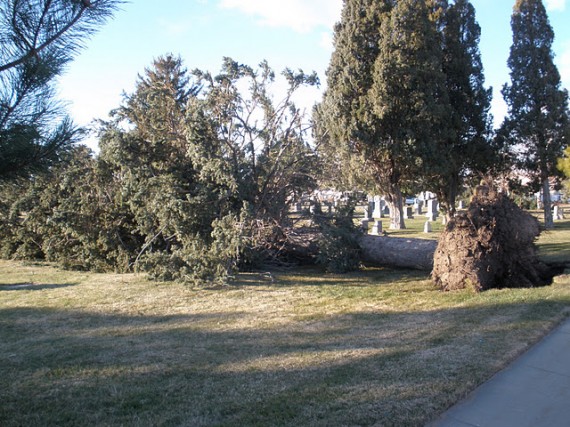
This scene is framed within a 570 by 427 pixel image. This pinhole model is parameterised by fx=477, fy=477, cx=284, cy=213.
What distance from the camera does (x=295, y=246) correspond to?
39.9 feet

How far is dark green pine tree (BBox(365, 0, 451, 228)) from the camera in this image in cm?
1661

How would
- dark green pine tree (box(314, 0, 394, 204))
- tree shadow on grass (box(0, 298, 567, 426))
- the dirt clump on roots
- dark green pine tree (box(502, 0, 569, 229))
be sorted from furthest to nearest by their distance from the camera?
dark green pine tree (box(502, 0, 569, 229))
dark green pine tree (box(314, 0, 394, 204))
the dirt clump on roots
tree shadow on grass (box(0, 298, 567, 426))

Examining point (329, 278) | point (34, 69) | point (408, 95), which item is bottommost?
point (329, 278)

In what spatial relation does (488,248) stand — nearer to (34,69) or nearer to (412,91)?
(34,69)

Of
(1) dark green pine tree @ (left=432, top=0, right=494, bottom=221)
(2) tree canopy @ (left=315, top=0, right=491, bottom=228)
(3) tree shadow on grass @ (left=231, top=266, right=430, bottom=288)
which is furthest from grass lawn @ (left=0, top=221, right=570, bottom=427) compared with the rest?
(1) dark green pine tree @ (left=432, top=0, right=494, bottom=221)

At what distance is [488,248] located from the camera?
8609mm

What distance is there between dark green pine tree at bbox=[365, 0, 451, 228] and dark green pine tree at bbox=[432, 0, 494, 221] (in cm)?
146

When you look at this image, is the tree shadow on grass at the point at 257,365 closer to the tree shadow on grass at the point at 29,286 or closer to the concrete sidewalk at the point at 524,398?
the concrete sidewalk at the point at 524,398

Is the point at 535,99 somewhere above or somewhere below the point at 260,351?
above

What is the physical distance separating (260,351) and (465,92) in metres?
16.6

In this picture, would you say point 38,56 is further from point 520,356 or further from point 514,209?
point 514,209

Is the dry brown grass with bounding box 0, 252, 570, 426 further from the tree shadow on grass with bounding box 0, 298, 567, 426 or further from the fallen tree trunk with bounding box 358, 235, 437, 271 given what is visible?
the fallen tree trunk with bounding box 358, 235, 437, 271

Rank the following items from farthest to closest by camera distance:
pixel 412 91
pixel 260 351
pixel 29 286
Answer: pixel 412 91
pixel 29 286
pixel 260 351

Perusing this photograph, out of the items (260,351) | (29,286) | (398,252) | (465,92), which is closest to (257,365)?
(260,351)
